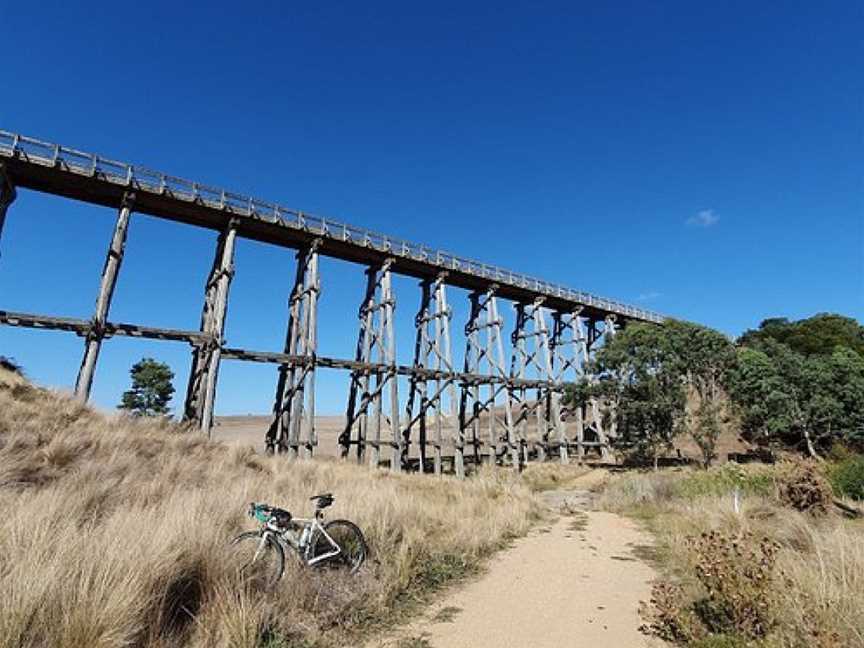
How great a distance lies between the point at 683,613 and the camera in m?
4.84

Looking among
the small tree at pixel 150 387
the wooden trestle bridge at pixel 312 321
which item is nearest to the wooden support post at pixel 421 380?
the wooden trestle bridge at pixel 312 321

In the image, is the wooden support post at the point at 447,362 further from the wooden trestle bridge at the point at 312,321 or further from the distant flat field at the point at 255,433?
the distant flat field at the point at 255,433

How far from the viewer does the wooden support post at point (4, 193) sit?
13906 millimetres

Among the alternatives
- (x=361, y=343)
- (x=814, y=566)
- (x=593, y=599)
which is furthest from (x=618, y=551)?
(x=361, y=343)

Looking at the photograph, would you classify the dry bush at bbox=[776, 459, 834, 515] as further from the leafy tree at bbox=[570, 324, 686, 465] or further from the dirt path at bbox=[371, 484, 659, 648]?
the leafy tree at bbox=[570, 324, 686, 465]

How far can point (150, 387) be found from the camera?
135 ft

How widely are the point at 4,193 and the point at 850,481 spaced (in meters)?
25.1

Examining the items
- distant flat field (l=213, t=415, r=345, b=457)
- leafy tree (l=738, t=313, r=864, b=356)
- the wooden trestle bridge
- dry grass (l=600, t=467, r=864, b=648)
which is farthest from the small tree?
leafy tree (l=738, t=313, r=864, b=356)

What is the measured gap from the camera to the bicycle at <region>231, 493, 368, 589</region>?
16.3ft

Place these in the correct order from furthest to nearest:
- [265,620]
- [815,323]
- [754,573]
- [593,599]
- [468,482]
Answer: [815,323]
[468,482]
[593,599]
[754,573]
[265,620]

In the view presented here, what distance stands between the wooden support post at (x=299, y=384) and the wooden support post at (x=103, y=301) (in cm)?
625

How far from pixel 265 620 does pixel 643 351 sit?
931 inches

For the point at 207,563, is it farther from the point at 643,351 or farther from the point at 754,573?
the point at 643,351

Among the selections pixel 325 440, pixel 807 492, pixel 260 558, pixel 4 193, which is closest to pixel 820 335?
pixel 807 492
